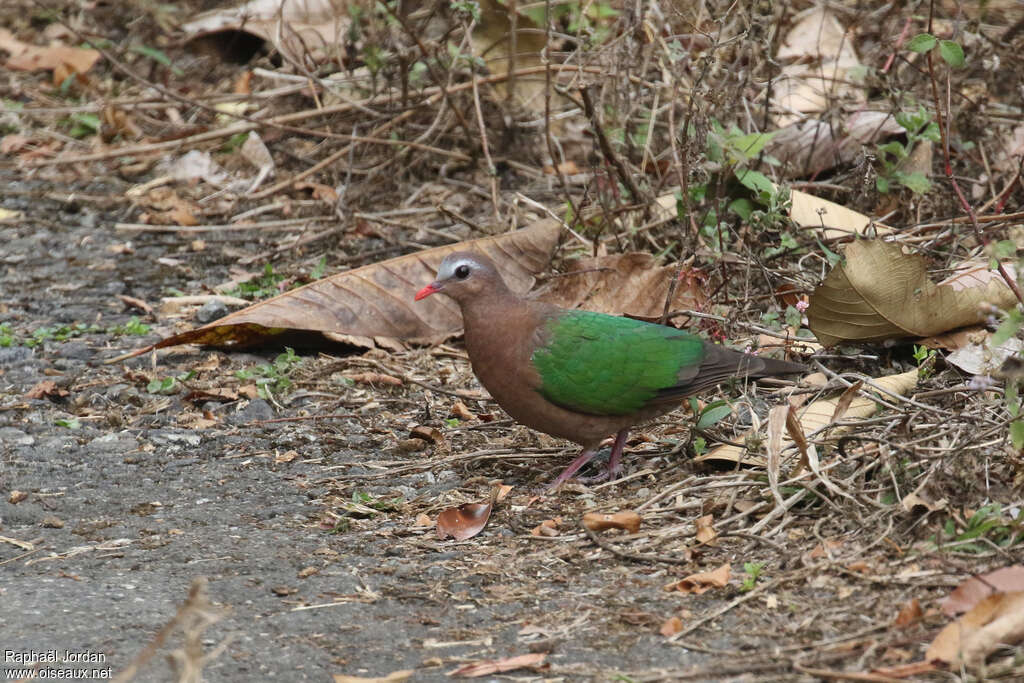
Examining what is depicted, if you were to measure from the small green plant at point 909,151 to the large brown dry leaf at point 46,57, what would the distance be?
6.24 m

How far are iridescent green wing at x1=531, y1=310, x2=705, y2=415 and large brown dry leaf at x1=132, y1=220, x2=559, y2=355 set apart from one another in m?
1.29

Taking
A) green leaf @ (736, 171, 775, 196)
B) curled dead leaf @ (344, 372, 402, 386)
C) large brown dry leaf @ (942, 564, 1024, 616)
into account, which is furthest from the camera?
green leaf @ (736, 171, 775, 196)

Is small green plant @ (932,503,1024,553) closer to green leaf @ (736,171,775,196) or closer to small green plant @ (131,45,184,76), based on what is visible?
green leaf @ (736,171,775,196)

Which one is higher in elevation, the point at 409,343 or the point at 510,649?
the point at 510,649

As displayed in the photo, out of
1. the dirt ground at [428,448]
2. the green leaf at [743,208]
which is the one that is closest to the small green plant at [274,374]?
the dirt ground at [428,448]

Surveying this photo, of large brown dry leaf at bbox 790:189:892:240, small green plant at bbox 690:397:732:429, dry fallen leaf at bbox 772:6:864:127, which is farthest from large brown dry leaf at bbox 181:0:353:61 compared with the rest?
small green plant at bbox 690:397:732:429

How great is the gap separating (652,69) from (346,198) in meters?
Result: 2.01

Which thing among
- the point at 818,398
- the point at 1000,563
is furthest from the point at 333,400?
the point at 1000,563

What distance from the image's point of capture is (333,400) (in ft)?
17.7

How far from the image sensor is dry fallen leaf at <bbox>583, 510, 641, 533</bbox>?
396cm

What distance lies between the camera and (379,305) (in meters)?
5.84

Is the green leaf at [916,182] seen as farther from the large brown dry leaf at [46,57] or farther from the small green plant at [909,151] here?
the large brown dry leaf at [46,57]

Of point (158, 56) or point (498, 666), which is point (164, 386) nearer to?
point (498, 666)

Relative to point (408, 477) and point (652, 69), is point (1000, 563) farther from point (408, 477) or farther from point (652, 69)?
point (652, 69)
